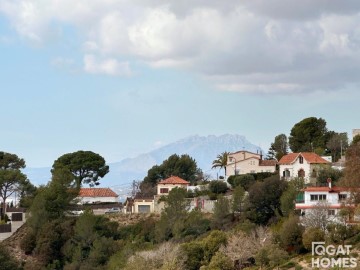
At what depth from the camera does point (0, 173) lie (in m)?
80.3

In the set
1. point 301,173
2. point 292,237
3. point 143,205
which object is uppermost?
point 301,173

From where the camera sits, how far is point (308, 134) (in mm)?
92312

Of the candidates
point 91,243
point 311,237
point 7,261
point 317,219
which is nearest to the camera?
point 311,237

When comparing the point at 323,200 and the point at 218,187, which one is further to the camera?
the point at 218,187

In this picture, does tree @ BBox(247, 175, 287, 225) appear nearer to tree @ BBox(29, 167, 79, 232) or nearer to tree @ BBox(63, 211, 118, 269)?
tree @ BBox(63, 211, 118, 269)

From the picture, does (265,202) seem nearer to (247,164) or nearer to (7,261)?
(7,261)

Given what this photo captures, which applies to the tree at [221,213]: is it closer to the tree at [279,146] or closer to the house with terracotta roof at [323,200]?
the house with terracotta roof at [323,200]

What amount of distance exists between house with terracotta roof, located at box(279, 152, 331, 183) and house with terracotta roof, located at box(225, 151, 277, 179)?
442 centimetres

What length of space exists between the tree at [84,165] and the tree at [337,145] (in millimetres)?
25780

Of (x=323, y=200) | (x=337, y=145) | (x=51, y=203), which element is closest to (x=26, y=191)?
(x=51, y=203)

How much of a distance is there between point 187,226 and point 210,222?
6.46 ft

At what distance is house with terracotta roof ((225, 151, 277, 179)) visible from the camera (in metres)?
84.2
